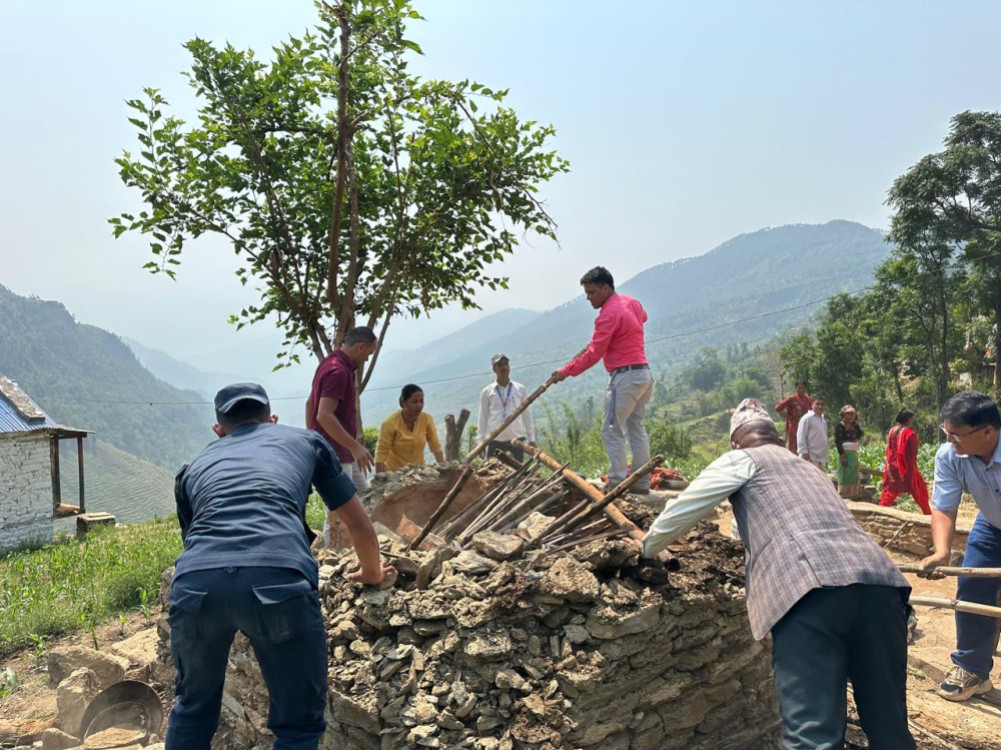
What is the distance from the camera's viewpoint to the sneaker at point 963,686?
14.7ft

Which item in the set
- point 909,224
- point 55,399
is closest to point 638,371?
point 909,224

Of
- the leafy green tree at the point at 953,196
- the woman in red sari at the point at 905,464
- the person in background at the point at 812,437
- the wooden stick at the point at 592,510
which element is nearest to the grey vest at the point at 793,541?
the wooden stick at the point at 592,510

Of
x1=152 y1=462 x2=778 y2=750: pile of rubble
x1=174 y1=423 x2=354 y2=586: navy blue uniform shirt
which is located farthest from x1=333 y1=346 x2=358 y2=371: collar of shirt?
x1=174 y1=423 x2=354 y2=586: navy blue uniform shirt

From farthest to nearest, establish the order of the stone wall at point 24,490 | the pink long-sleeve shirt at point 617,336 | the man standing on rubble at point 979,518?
1. the stone wall at point 24,490
2. the pink long-sleeve shirt at point 617,336
3. the man standing on rubble at point 979,518

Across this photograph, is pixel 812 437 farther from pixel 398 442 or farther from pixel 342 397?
pixel 342 397

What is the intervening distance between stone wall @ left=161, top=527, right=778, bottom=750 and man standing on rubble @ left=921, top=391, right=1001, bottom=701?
133cm

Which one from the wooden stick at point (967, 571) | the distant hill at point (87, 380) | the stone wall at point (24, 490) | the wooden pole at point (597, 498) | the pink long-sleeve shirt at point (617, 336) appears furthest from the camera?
the distant hill at point (87, 380)

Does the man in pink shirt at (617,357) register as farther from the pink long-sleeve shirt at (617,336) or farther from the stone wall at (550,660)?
the stone wall at (550,660)

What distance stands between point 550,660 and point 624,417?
9.50 feet

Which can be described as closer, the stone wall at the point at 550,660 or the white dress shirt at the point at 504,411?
the stone wall at the point at 550,660

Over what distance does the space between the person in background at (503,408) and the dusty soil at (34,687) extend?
4.03m

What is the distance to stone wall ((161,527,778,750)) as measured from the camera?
3264mm

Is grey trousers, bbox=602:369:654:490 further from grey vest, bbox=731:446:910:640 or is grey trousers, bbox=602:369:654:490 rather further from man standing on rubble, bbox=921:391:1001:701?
grey vest, bbox=731:446:910:640

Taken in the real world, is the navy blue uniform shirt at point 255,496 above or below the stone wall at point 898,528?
above
